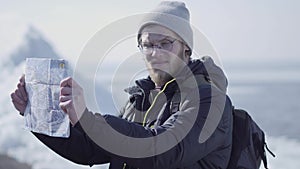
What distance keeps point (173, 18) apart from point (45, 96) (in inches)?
24.3

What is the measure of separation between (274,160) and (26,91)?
5983 millimetres

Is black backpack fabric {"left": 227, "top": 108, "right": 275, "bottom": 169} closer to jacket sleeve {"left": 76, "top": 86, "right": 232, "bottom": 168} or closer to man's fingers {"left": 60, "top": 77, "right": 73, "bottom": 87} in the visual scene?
jacket sleeve {"left": 76, "top": 86, "right": 232, "bottom": 168}

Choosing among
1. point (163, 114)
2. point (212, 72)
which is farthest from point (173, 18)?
point (163, 114)

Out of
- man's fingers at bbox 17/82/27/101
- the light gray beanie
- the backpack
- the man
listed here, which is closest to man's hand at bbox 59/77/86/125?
the man

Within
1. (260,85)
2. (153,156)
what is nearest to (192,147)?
(153,156)

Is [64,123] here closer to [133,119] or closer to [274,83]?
[133,119]

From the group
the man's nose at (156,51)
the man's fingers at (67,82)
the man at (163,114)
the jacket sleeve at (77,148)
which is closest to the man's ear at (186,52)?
the man at (163,114)

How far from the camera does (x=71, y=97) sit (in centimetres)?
193

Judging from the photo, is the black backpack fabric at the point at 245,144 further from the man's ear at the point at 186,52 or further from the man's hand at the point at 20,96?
the man's hand at the point at 20,96

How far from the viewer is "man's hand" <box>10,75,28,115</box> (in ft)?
7.58

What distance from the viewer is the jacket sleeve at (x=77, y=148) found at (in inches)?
96.9

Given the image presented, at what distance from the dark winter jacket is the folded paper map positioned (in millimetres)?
97

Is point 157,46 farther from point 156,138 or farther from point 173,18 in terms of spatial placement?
point 156,138

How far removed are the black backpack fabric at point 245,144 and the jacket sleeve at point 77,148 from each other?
542 mm
